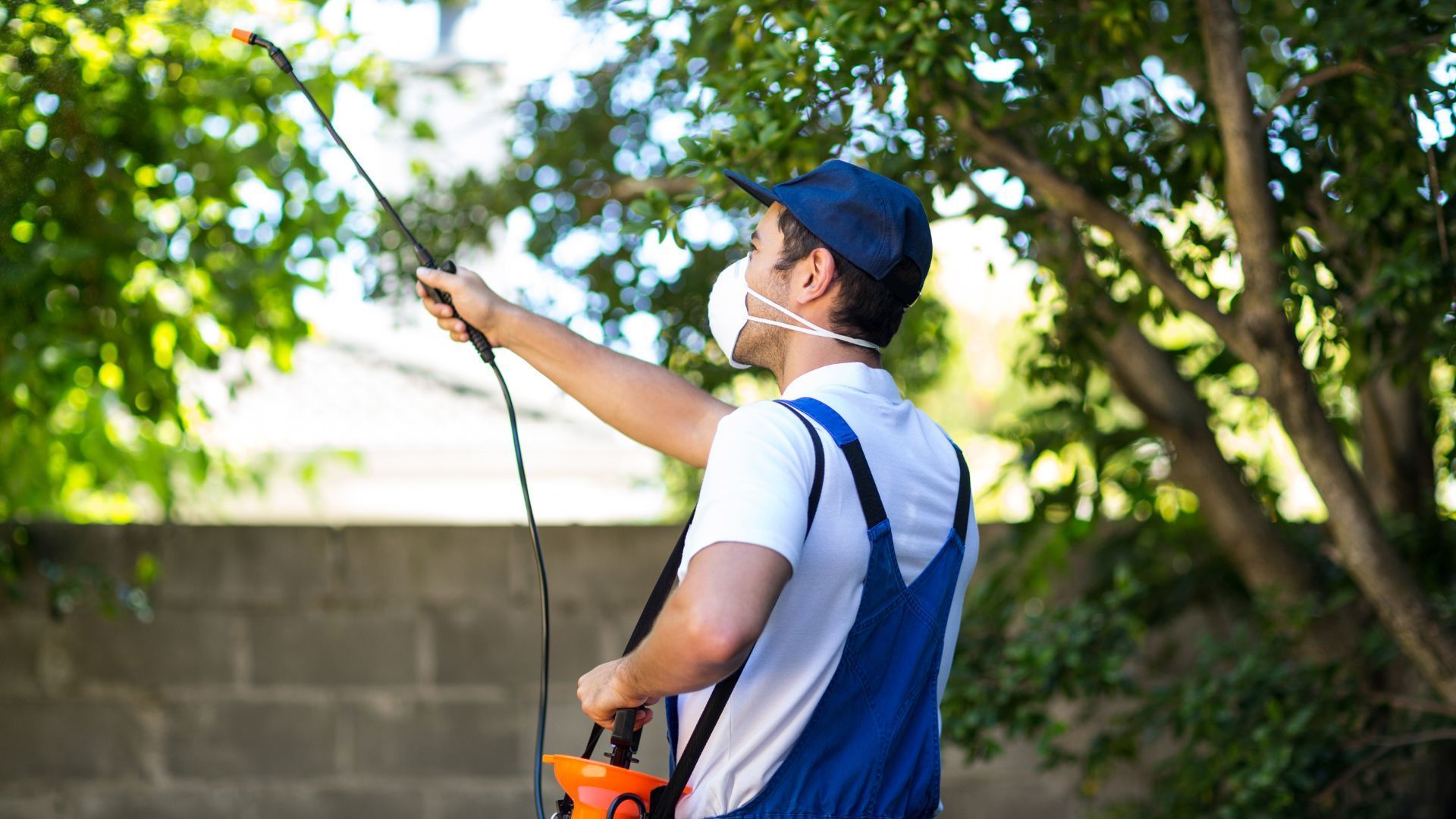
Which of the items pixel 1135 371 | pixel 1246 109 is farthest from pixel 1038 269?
pixel 1246 109

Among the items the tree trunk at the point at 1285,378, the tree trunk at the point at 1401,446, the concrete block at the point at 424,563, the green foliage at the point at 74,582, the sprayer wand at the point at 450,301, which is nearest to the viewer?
the sprayer wand at the point at 450,301

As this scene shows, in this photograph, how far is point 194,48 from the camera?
349 centimetres

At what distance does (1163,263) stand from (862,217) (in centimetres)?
114

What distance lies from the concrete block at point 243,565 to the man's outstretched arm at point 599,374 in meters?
1.98

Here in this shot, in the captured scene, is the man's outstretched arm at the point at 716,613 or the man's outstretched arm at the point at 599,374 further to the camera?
the man's outstretched arm at the point at 599,374

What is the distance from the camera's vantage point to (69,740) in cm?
371

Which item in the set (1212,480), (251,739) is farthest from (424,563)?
(1212,480)

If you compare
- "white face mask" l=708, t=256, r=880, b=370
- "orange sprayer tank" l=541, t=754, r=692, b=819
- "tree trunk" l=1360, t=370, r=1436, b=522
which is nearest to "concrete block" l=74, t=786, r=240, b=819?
"orange sprayer tank" l=541, t=754, r=692, b=819

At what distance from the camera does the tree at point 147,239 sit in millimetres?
3145

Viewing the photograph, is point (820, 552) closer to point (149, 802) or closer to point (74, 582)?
point (74, 582)

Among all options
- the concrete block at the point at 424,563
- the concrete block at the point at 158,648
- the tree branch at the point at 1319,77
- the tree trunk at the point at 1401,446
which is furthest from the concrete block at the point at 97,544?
the tree trunk at the point at 1401,446

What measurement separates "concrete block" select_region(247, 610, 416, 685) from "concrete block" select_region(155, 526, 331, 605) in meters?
0.08

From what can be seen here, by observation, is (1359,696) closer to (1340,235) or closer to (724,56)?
(1340,235)

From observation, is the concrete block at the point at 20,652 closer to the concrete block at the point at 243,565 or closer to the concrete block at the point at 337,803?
the concrete block at the point at 243,565
